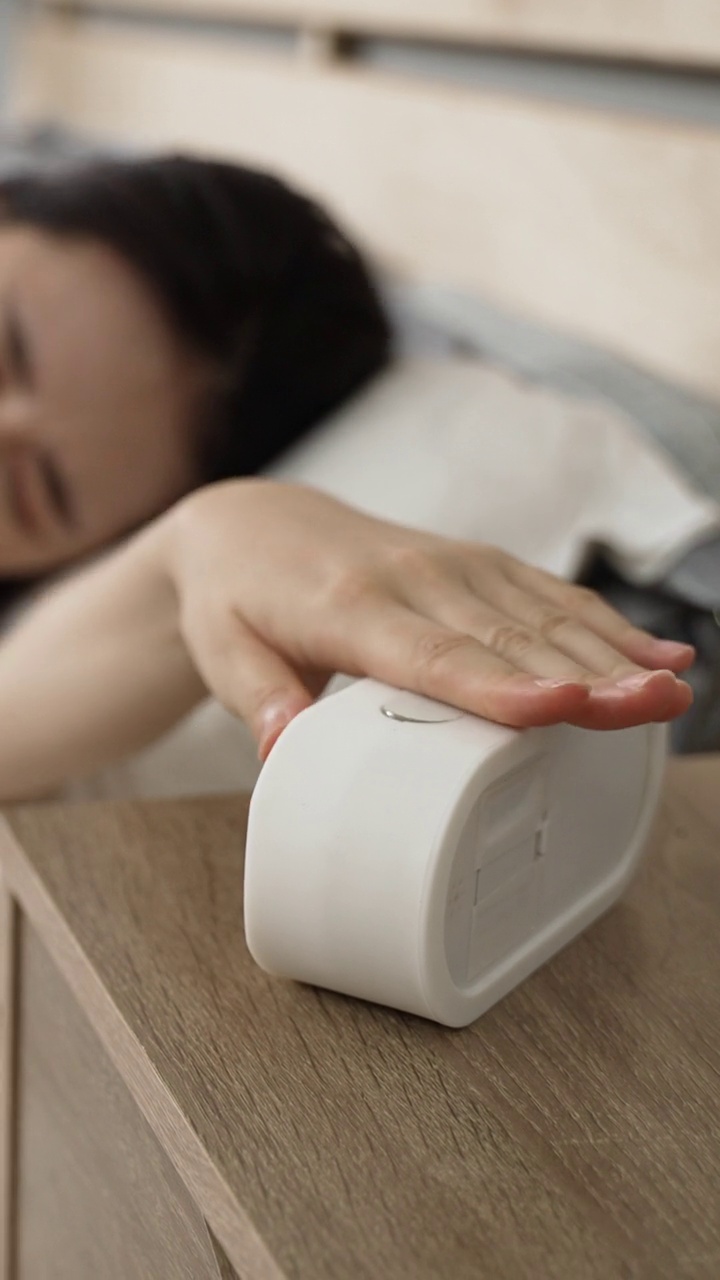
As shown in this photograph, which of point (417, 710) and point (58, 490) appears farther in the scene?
point (58, 490)

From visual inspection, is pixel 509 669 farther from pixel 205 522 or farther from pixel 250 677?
pixel 205 522

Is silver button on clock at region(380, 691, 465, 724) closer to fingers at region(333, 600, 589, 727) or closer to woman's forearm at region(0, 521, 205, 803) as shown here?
fingers at region(333, 600, 589, 727)

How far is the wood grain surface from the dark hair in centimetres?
67

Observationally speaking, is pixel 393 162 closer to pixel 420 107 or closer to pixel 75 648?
A: pixel 420 107

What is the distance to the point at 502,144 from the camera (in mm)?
1288

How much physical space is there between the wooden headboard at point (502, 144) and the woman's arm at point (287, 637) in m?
0.57

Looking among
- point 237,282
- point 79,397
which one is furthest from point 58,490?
point 237,282

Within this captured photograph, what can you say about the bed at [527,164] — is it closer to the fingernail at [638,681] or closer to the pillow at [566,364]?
the pillow at [566,364]

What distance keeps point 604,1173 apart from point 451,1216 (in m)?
0.05

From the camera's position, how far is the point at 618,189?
3.75 feet

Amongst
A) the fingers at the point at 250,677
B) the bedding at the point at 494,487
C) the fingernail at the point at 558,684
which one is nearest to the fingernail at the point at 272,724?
the fingers at the point at 250,677

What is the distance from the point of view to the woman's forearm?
68 cm

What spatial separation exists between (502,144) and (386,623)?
36.4 inches

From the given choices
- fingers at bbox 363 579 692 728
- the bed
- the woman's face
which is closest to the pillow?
the bed
